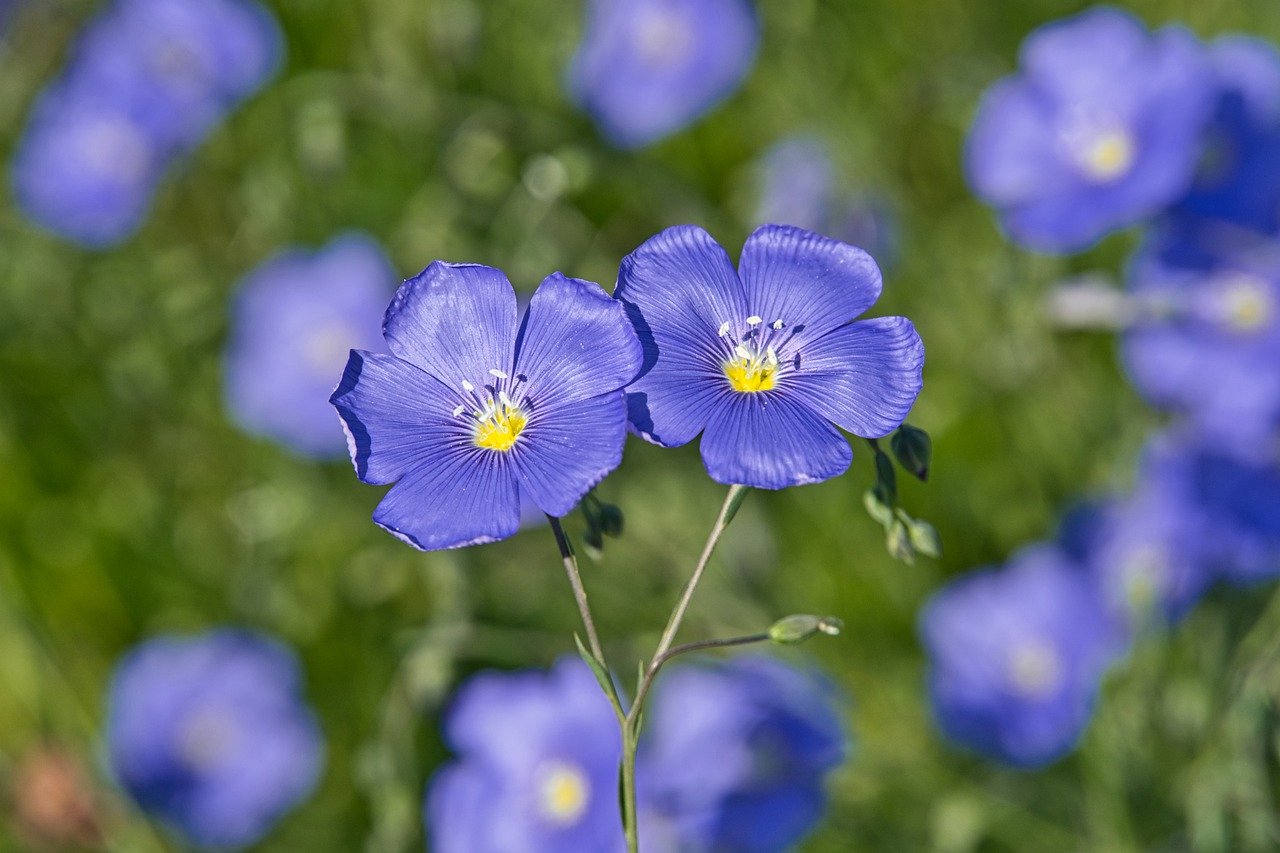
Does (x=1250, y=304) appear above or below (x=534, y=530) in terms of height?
above

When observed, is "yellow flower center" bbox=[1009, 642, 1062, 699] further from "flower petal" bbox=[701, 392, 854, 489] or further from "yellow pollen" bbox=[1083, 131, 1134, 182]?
"flower petal" bbox=[701, 392, 854, 489]

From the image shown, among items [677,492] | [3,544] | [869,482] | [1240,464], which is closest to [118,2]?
[3,544]

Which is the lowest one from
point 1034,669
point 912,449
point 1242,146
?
point 1034,669

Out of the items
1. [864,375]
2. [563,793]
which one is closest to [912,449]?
[864,375]

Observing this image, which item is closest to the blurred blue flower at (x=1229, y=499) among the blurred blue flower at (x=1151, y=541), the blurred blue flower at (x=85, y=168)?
the blurred blue flower at (x=1151, y=541)

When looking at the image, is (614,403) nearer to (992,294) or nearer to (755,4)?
(992,294)

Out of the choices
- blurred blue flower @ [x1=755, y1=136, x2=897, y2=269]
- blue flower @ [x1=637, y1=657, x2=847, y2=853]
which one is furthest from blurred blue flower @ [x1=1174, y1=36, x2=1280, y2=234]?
blue flower @ [x1=637, y1=657, x2=847, y2=853]

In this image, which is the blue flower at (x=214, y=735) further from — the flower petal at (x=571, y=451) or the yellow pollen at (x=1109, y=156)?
the yellow pollen at (x=1109, y=156)

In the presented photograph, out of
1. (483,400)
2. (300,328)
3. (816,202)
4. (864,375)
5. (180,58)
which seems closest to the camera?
(864,375)

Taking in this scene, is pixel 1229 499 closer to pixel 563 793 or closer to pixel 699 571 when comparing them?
pixel 563 793

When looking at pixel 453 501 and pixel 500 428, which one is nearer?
pixel 453 501
